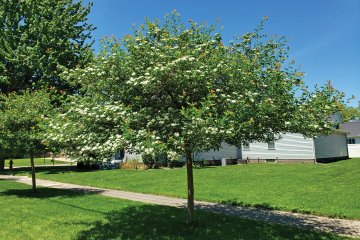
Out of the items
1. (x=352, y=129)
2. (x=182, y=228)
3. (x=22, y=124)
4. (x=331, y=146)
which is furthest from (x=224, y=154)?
(x=182, y=228)

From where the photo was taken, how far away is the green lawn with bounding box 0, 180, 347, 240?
9.66 meters

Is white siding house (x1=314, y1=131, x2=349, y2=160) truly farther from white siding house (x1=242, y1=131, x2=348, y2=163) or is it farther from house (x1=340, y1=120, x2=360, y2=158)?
house (x1=340, y1=120, x2=360, y2=158)

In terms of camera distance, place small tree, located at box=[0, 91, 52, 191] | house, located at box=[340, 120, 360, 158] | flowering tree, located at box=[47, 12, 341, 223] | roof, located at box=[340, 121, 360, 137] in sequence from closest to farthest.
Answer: flowering tree, located at box=[47, 12, 341, 223] < small tree, located at box=[0, 91, 52, 191] < house, located at box=[340, 120, 360, 158] < roof, located at box=[340, 121, 360, 137]

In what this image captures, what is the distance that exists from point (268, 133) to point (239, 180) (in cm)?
1181

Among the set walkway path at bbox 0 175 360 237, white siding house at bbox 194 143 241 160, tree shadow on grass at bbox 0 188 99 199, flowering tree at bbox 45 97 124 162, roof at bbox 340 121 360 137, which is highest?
roof at bbox 340 121 360 137

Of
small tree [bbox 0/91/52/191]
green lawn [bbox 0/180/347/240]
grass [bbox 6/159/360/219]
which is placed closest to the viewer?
green lawn [bbox 0/180/347/240]

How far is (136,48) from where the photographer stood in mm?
8766

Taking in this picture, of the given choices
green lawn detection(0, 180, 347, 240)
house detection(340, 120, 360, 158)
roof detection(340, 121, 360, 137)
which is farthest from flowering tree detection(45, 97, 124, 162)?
roof detection(340, 121, 360, 137)

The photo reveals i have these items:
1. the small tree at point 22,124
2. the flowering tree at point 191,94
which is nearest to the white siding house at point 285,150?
the small tree at point 22,124

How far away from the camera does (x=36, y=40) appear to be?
3225 centimetres

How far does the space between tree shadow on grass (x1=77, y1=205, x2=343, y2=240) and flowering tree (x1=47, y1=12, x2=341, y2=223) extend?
8.42ft

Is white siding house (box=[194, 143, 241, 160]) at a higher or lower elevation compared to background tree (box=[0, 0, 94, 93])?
lower

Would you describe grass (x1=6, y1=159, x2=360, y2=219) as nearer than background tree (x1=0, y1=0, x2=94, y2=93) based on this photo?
Yes

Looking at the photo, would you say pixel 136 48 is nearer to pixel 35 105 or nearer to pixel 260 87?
pixel 260 87
